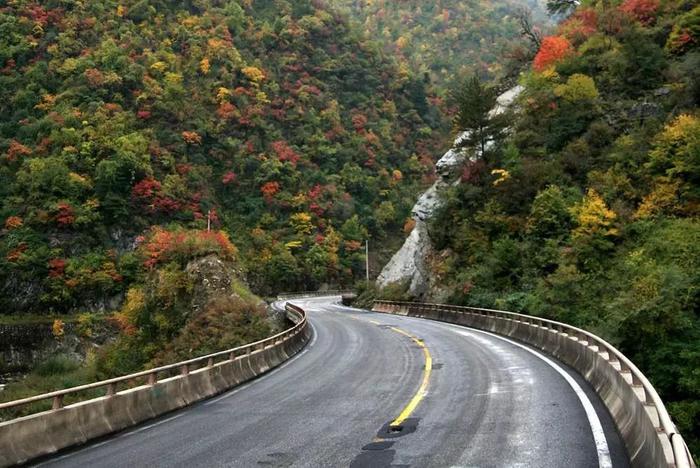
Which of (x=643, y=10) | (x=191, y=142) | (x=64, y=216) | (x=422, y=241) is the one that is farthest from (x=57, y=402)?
(x=191, y=142)

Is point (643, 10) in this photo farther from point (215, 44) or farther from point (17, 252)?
point (215, 44)

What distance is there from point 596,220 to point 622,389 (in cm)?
2143

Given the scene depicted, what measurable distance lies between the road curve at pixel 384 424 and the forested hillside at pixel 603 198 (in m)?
6.69

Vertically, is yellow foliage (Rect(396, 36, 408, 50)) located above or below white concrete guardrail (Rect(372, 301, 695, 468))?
above

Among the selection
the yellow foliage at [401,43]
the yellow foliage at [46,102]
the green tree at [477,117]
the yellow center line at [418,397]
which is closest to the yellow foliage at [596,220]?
the yellow center line at [418,397]

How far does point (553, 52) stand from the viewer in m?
46.4

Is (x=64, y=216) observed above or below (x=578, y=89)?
below

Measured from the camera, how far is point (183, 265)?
39.3 meters

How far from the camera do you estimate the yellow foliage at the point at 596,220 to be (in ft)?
92.9

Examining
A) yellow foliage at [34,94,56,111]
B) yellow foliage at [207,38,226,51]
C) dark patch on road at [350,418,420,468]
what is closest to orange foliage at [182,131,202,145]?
yellow foliage at [34,94,56,111]

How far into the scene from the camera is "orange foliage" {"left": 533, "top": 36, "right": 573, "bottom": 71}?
45750 millimetres

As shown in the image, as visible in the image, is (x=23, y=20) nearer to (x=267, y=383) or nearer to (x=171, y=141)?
(x=171, y=141)

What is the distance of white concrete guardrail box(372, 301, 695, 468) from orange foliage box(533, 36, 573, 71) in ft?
96.1

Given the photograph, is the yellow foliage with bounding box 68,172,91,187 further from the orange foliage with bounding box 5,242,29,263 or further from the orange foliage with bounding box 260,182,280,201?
the orange foliage with bounding box 260,182,280,201
